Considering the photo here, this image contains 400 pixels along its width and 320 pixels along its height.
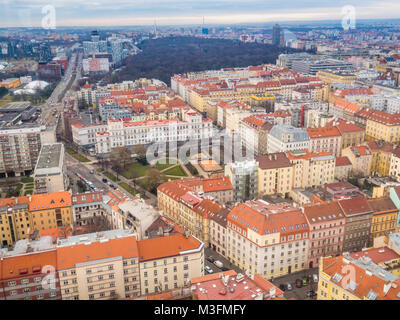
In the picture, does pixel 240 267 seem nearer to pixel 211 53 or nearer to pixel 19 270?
pixel 19 270

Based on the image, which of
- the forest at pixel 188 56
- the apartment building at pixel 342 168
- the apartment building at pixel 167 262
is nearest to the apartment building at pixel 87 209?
the apartment building at pixel 167 262

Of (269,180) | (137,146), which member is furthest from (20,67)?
(269,180)

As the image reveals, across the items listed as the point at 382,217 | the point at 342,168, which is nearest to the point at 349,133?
the point at 342,168

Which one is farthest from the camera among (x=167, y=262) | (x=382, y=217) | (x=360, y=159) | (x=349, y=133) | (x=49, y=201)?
(x=349, y=133)

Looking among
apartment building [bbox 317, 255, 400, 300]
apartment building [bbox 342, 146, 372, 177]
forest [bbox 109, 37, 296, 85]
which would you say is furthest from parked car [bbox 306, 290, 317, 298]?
forest [bbox 109, 37, 296, 85]

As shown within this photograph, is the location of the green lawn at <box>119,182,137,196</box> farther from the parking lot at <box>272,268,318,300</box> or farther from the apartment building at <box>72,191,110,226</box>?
the parking lot at <box>272,268,318,300</box>

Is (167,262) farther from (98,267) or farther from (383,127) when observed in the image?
(383,127)
